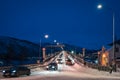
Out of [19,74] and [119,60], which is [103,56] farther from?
[19,74]

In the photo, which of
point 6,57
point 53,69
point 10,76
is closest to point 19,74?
point 10,76

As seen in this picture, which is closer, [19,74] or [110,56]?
[19,74]

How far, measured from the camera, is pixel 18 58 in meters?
172

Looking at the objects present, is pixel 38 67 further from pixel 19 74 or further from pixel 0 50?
pixel 0 50

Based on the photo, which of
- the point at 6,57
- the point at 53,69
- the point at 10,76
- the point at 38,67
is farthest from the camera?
the point at 6,57

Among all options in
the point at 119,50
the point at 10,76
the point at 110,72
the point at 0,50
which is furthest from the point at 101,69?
the point at 0,50

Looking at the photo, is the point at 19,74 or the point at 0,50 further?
the point at 0,50

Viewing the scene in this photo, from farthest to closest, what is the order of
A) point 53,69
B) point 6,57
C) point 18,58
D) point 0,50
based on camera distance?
point 0,50 → point 18,58 → point 6,57 → point 53,69

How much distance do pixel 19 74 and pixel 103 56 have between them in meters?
33.9

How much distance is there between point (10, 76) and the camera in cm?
3647

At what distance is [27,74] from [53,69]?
14.7 metres

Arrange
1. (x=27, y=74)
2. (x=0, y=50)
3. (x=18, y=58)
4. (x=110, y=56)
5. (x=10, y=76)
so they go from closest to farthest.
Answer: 1. (x=10, y=76)
2. (x=27, y=74)
3. (x=110, y=56)
4. (x=18, y=58)
5. (x=0, y=50)

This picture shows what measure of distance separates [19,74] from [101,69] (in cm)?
1585

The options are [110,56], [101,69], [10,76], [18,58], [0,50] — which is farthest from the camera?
[0,50]
